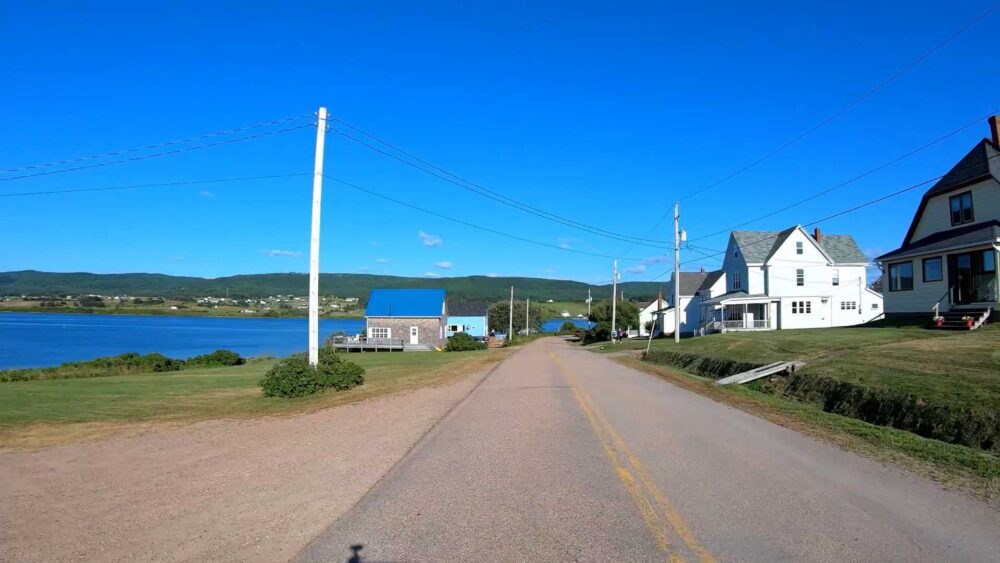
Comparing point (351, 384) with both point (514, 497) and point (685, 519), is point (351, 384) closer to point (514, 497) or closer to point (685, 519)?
point (514, 497)

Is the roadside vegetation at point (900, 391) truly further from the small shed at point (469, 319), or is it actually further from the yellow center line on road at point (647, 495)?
the small shed at point (469, 319)

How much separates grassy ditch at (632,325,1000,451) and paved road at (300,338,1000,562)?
2.79m

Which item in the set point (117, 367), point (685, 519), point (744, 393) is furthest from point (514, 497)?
point (117, 367)

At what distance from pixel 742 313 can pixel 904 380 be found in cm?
4080

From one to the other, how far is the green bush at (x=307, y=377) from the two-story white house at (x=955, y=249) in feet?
74.3

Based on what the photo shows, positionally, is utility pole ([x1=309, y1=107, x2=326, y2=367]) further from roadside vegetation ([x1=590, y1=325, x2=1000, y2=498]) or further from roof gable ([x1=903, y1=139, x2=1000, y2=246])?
roof gable ([x1=903, y1=139, x2=1000, y2=246])

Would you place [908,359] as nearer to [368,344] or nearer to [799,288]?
[799,288]

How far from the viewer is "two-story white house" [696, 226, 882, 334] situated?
167 ft

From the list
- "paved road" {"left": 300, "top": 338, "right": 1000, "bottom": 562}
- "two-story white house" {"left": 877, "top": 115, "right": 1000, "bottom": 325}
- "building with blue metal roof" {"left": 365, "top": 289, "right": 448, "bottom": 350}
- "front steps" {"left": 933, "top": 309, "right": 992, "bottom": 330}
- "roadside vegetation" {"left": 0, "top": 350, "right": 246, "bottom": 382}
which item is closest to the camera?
"paved road" {"left": 300, "top": 338, "right": 1000, "bottom": 562}

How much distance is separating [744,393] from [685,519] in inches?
499

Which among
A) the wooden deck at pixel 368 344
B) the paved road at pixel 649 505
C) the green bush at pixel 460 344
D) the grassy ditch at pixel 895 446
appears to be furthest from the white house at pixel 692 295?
the paved road at pixel 649 505

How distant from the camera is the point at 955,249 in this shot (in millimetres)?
27188

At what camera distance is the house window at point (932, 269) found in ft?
95.7

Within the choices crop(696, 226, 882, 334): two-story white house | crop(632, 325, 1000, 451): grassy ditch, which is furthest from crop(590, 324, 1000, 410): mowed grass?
crop(696, 226, 882, 334): two-story white house
